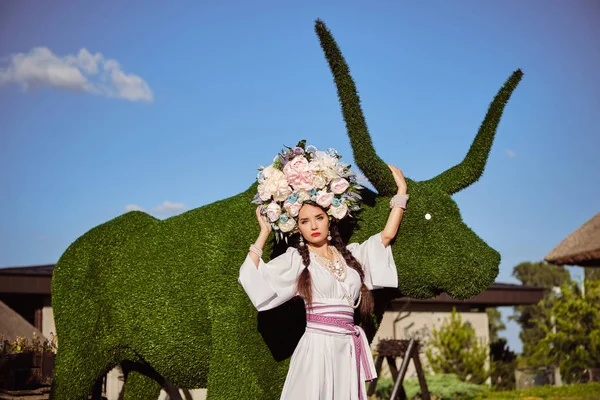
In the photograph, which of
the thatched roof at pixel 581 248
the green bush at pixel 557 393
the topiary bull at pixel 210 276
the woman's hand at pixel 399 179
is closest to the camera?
the topiary bull at pixel 210 276

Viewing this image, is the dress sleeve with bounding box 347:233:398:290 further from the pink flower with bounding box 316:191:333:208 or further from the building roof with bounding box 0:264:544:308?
the building roof with bounding box 0:264:544:308

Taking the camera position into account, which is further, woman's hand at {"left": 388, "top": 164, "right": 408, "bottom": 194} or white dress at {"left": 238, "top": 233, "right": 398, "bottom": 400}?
woman's hand at {"left": 388, "top": 164, "right": 408, "bottom": 194}

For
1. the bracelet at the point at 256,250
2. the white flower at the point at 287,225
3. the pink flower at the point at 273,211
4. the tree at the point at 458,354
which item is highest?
the pink flower at the point at 273,211

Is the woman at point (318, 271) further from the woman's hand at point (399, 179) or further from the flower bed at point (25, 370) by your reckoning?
the flower bed at point (25, 370)

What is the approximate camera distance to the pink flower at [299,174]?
456 centimetres

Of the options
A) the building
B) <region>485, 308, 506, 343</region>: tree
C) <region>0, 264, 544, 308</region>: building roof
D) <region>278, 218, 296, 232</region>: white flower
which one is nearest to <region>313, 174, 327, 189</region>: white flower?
<region>278, 218, 296, 232</region>: white flower

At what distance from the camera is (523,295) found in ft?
57.1

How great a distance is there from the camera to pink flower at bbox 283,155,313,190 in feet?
15.0

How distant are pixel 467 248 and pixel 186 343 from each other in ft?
6.61

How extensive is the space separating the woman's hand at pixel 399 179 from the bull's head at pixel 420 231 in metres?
0.04

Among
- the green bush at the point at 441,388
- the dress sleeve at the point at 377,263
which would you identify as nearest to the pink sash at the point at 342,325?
the dress sleeve at the point at 377,263

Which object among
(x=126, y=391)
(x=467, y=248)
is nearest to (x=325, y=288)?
(x=467, y=248)

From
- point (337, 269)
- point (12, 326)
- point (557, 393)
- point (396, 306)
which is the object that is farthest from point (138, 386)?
point (396, 306)

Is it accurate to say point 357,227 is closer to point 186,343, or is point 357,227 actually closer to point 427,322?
point 186,343
